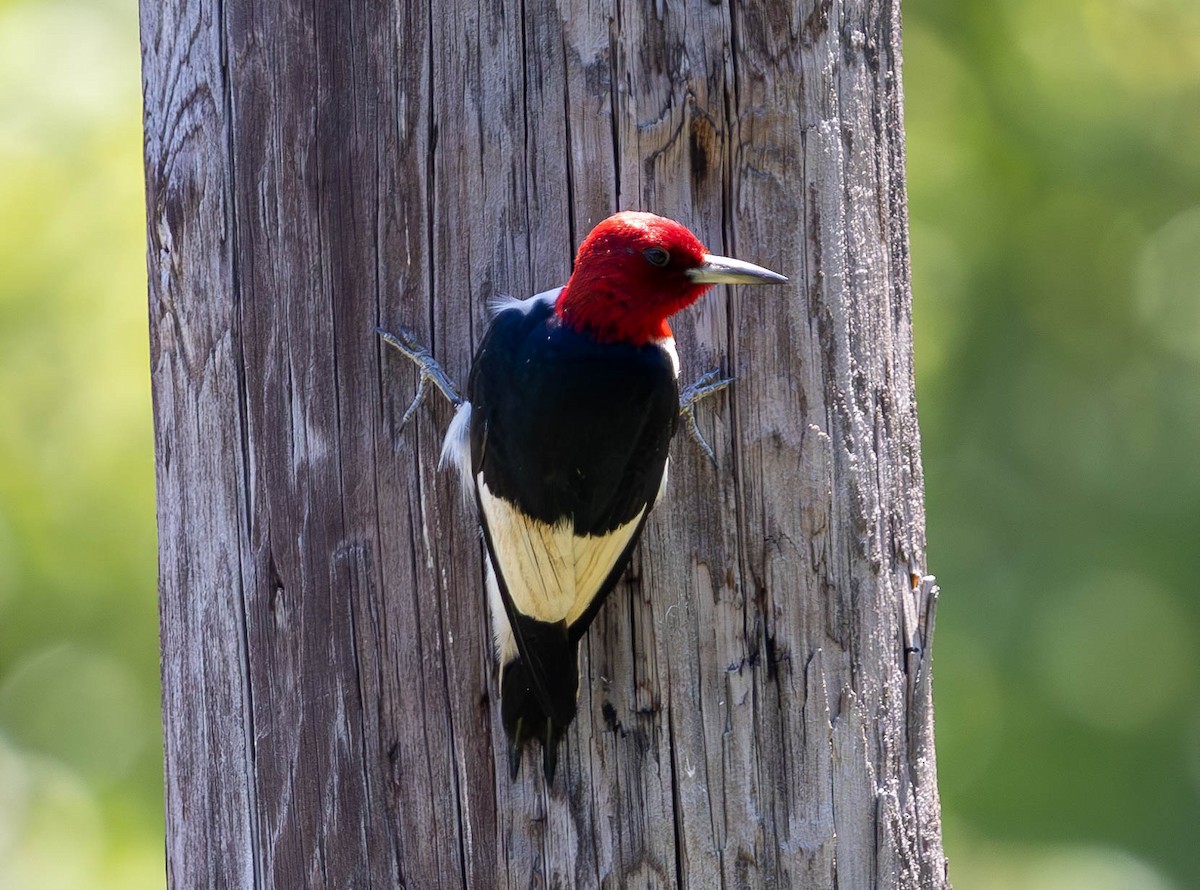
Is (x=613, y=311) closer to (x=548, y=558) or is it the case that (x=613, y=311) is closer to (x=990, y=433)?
(x=548, y=558)

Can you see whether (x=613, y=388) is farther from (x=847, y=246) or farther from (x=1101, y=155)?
(x=1101, y=155)

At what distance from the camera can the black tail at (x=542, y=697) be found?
249 centimetres

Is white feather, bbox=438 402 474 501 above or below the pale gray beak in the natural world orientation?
below

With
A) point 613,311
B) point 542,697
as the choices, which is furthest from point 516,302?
point 542,697

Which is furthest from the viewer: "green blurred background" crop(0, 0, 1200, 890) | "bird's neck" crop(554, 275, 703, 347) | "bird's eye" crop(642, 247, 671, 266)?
"green blurred background" crop(0, 0, 1200, 890)

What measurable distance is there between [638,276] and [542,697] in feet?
2.87

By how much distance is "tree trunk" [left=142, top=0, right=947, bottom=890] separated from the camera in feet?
8.46

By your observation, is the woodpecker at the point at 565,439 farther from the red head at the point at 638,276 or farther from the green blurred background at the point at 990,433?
the green blurred background at the point at 990,433

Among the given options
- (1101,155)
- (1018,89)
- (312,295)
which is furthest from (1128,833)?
(312,295)

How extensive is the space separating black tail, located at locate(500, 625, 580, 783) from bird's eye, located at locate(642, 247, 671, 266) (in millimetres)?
770

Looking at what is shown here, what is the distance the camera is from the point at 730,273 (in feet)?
8.32

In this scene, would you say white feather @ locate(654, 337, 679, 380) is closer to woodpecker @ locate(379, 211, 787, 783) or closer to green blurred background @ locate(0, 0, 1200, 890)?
woodpecker @ locate(379, 211, 787, 783)

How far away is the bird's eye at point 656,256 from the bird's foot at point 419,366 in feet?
1.59

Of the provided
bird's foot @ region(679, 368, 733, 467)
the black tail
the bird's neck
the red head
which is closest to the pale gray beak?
the red head
